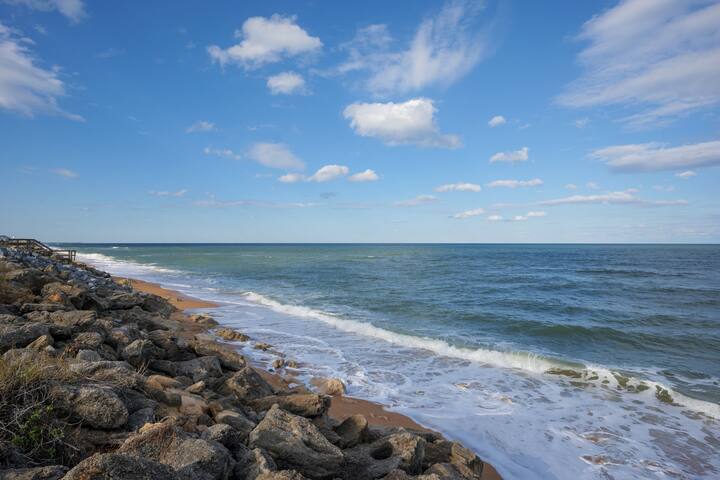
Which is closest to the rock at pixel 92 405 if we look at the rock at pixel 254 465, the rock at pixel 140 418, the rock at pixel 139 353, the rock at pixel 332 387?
the rock at pixel 140 418

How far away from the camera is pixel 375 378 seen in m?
11.4

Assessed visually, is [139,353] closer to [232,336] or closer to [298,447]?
[298,447]

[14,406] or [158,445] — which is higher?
[14,406]

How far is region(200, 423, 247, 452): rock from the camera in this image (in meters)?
4.44

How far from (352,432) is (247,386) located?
2622 millimetres

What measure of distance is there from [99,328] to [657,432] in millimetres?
12294

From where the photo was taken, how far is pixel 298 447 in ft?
15.6

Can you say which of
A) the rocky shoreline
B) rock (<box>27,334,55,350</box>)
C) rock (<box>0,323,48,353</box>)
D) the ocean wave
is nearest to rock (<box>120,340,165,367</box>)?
the rocky shoreline

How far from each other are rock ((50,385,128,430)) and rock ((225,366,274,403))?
2956mm

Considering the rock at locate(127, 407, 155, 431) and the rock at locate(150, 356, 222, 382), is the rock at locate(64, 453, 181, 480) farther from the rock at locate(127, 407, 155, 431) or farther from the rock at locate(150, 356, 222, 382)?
the rock at locate(150, 356, 222, 382)

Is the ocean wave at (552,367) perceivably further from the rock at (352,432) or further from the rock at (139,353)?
the rock at (139,353)

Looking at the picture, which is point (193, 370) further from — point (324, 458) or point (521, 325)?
point (521, 325)

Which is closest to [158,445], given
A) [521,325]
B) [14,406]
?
[14,406]

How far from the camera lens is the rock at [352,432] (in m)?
5.81
